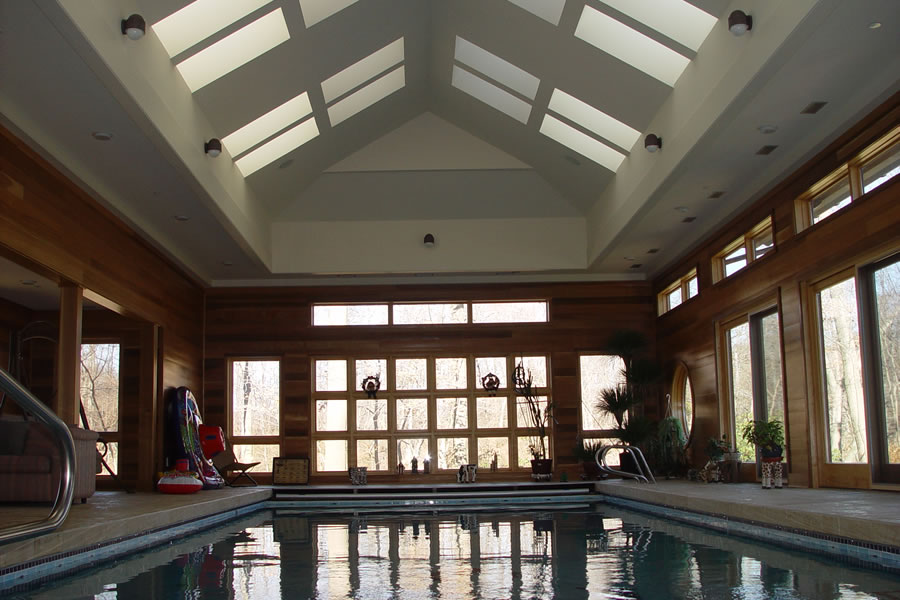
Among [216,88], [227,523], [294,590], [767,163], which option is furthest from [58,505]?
[767,163]

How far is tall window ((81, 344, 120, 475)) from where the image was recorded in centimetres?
1410

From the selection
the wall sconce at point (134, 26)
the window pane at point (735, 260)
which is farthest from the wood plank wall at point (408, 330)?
the wall sconce at point (134, 26)

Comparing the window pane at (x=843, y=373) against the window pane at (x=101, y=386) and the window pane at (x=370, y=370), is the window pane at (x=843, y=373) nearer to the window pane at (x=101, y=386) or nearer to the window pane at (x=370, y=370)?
the window pane at (x=370, y=370)

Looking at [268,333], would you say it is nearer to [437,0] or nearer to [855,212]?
[437,0]

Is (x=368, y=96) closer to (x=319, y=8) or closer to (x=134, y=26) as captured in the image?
(x=319, y=8)

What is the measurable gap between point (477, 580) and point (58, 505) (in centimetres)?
233

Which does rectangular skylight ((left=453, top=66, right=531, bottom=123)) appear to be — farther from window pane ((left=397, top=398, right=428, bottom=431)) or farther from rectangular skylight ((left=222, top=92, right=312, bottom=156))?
window pane ((left=397, top=398, right=428, bottom=431))

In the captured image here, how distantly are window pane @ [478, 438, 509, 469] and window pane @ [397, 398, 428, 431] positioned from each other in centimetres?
A: 97

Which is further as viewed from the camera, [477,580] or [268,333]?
[268,333]

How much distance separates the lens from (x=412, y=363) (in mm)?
15078

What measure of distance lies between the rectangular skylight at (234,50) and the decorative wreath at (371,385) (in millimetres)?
6659

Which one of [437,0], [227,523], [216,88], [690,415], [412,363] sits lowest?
[227,523]

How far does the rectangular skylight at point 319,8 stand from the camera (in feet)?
29.7

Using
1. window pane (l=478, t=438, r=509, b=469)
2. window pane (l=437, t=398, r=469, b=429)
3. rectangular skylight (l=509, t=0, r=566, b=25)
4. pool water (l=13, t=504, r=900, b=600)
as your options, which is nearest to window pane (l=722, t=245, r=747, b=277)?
rectangular skylight (l=509, t=0, r=566, b=25)
